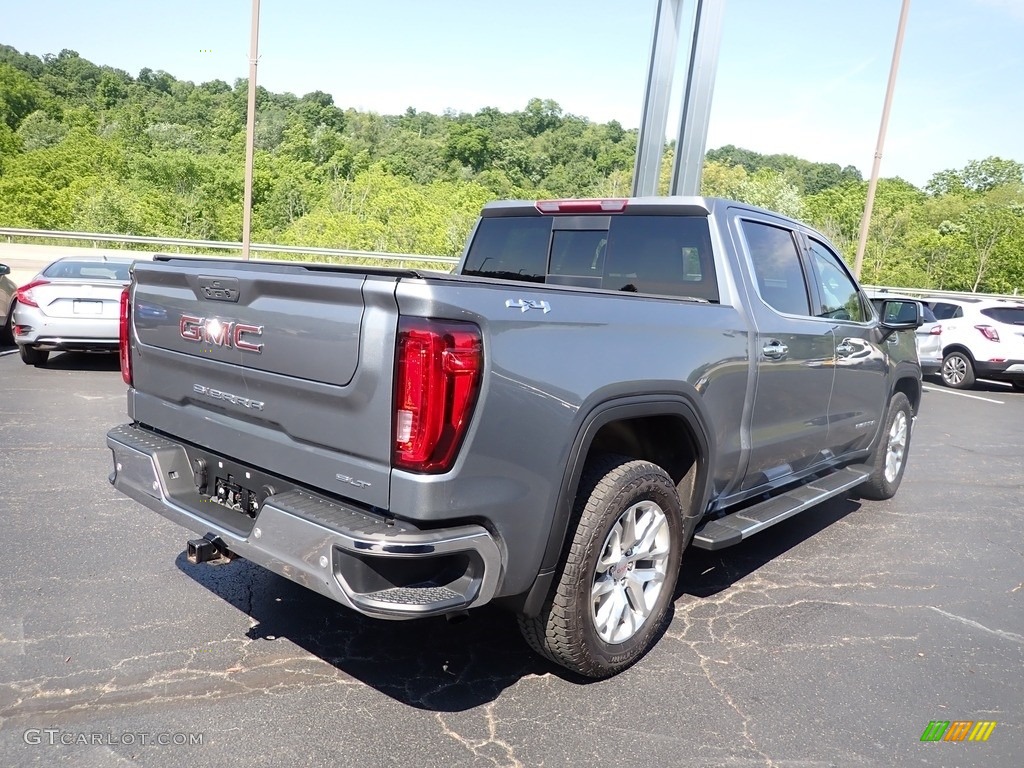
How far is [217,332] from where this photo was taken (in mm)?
2922

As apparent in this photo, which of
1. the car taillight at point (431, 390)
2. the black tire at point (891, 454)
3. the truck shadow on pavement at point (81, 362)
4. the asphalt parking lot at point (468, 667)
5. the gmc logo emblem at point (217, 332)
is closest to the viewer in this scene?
the car taillight at point (431, 390)

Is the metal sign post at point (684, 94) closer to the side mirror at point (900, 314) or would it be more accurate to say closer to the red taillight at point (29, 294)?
the side mirror at point (900, 314)

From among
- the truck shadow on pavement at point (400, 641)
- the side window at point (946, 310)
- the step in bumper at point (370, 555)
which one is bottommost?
the truck shadow on pavement at point (400, 641)

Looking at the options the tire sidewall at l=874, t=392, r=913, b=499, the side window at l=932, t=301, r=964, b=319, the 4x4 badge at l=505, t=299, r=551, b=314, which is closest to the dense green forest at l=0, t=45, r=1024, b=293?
the side window at l=932, t=301, r=964, b=319

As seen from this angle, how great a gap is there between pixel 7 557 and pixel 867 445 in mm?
5295

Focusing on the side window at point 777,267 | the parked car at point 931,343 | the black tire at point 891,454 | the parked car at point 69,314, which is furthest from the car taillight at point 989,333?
the parked car at point 69,314

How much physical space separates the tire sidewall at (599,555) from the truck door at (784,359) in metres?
0.80

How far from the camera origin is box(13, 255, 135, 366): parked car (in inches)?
350

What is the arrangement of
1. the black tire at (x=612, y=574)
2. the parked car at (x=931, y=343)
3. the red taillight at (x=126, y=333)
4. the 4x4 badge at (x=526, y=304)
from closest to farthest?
the 4x4 badge at (x=526, y=304), the black tire at (x=612, y=574), the red taillight at (x=126, y=333), the parked car at (x=931, y=343)

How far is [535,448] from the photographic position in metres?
2.60

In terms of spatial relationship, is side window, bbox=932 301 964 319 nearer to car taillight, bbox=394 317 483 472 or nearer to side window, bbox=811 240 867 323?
side window, bbox=811 240 867 323

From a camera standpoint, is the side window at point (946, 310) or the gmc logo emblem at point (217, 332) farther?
the side window at point (946, 310)

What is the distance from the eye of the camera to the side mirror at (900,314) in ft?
17.4

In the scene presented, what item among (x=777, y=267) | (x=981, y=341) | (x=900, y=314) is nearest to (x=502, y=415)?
(x=777, y=267)
